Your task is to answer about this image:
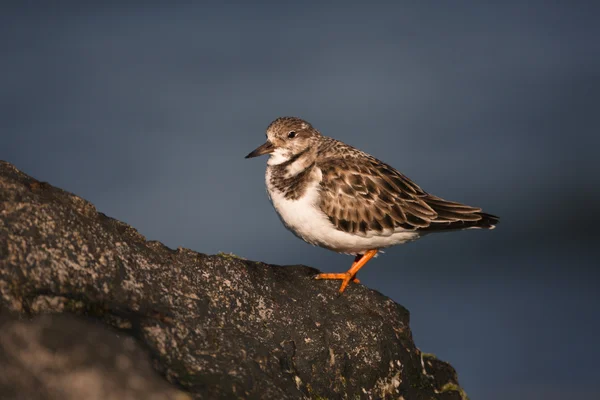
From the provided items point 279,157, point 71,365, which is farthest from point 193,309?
point 279,157

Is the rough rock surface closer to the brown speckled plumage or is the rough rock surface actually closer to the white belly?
the white belly

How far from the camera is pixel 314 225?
10000mm

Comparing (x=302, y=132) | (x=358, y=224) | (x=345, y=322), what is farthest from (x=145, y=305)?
(x=302, y=132)

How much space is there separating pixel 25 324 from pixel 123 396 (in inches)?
41.3

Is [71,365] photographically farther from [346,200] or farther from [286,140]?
[286,140]

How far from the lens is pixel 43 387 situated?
5289 mm

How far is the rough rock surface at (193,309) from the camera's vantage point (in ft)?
19.6

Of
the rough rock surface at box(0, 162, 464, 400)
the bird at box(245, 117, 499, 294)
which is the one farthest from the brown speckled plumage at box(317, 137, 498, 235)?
the rough rock surface at box(0, 162, 464, 400)

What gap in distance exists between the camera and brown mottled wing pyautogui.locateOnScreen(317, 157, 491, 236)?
1009 centimetres

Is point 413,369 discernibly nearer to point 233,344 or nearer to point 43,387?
point 233,344

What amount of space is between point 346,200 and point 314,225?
615 millimetres

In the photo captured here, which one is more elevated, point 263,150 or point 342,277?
point 263,150

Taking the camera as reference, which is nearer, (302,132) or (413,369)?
(413,369)

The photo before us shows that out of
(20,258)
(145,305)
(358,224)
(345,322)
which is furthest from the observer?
(358,224)
